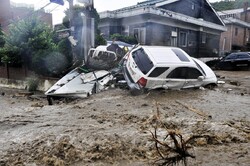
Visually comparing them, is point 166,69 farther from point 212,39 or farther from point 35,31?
point 212,39

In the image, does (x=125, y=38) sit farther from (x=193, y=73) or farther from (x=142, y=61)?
(x=193, y=73)

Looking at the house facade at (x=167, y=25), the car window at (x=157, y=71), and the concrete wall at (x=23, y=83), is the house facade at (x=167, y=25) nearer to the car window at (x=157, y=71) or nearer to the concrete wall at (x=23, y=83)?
the concrete wall at (x=23, y=83)

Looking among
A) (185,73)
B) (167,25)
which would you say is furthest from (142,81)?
(167,25)

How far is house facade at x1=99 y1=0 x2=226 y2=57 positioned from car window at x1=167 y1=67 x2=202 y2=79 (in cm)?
806

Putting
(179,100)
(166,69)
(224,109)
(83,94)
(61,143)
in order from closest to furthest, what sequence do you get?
(61,143)
(224,109)
(179,100)
(166,69)
(83,94)

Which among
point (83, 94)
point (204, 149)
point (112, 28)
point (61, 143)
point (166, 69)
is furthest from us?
point (112, 28)

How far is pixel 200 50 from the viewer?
2072 cm

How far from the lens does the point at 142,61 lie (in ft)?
24.6

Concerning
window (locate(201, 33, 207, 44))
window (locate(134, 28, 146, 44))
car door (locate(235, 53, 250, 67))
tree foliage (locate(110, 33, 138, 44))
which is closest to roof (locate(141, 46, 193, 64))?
tree foliage (locate(110, 33, 138, 44))

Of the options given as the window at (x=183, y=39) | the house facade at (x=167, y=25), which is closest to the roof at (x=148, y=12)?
the house facade at (x=167, y=25)

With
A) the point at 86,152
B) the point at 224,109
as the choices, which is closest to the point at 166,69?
the point at 224,109

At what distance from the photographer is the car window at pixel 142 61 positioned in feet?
23.5

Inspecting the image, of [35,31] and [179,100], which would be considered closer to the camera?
[179,100]

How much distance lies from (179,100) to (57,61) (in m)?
7.12
